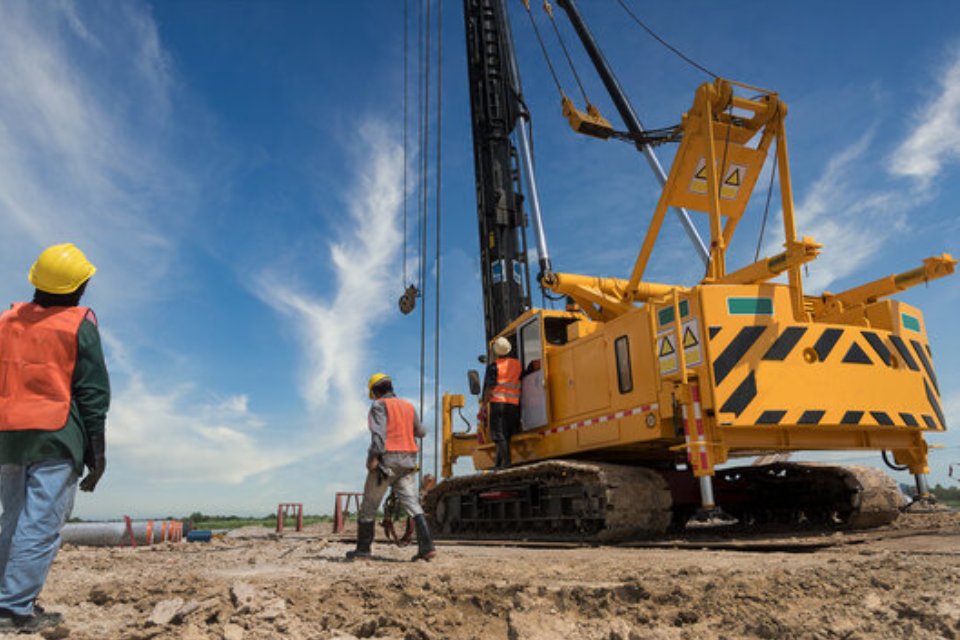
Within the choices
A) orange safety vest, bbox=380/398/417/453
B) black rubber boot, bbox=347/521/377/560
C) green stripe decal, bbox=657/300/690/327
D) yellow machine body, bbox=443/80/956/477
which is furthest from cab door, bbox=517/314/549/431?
black rubber boot, bbox=347/521/377/560

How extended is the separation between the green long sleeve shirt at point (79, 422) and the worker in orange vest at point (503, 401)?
20.1ft

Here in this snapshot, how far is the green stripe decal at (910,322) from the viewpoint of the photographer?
7983 mm

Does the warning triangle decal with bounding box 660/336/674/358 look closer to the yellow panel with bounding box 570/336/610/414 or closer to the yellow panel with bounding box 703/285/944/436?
the yellow panel with bounding box 703/285/944/436

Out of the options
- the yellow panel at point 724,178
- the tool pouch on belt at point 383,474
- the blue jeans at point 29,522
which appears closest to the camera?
the blue jeans at point 29,522

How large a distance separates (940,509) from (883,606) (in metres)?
8.51

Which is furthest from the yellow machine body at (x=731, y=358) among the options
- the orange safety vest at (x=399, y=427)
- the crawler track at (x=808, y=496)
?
the orange safety vest at (x=399, y=427)

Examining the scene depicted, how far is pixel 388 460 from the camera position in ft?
20.8

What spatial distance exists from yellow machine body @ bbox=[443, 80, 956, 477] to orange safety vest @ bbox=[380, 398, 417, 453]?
A: 8.05 ft

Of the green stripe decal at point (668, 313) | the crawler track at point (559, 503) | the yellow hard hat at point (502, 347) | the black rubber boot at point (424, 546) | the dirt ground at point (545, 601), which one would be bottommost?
the dirt ground at point (545, 601)

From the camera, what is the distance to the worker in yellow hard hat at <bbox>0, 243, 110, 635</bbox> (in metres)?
3.37

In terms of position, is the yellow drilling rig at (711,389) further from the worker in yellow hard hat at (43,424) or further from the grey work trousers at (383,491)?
the worker in yellow hard hat at (43,424)

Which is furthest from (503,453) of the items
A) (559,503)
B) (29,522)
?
(29,522)

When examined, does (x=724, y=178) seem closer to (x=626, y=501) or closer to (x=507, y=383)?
(x=507, y=383)

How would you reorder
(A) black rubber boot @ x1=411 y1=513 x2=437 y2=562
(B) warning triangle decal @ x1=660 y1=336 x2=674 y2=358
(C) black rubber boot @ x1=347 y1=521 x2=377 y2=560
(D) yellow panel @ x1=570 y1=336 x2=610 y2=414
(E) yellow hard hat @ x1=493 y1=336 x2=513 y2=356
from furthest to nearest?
1. (E) yellow hard hat @ x1=493 y1=336 x2=513 y2=356
2. (D) yellow panel @ x1=570 y1=336 x2=610 y2=414
3. (B) warning triangle decal @ x1=660 y1=336 x2=674 y2=358
4. (C) black rubber boot @ x1=347 y1=521 x2=377 y2=560
5. (A) black rubber boot @ x1=411 y1=513 x2=437 y2=562
